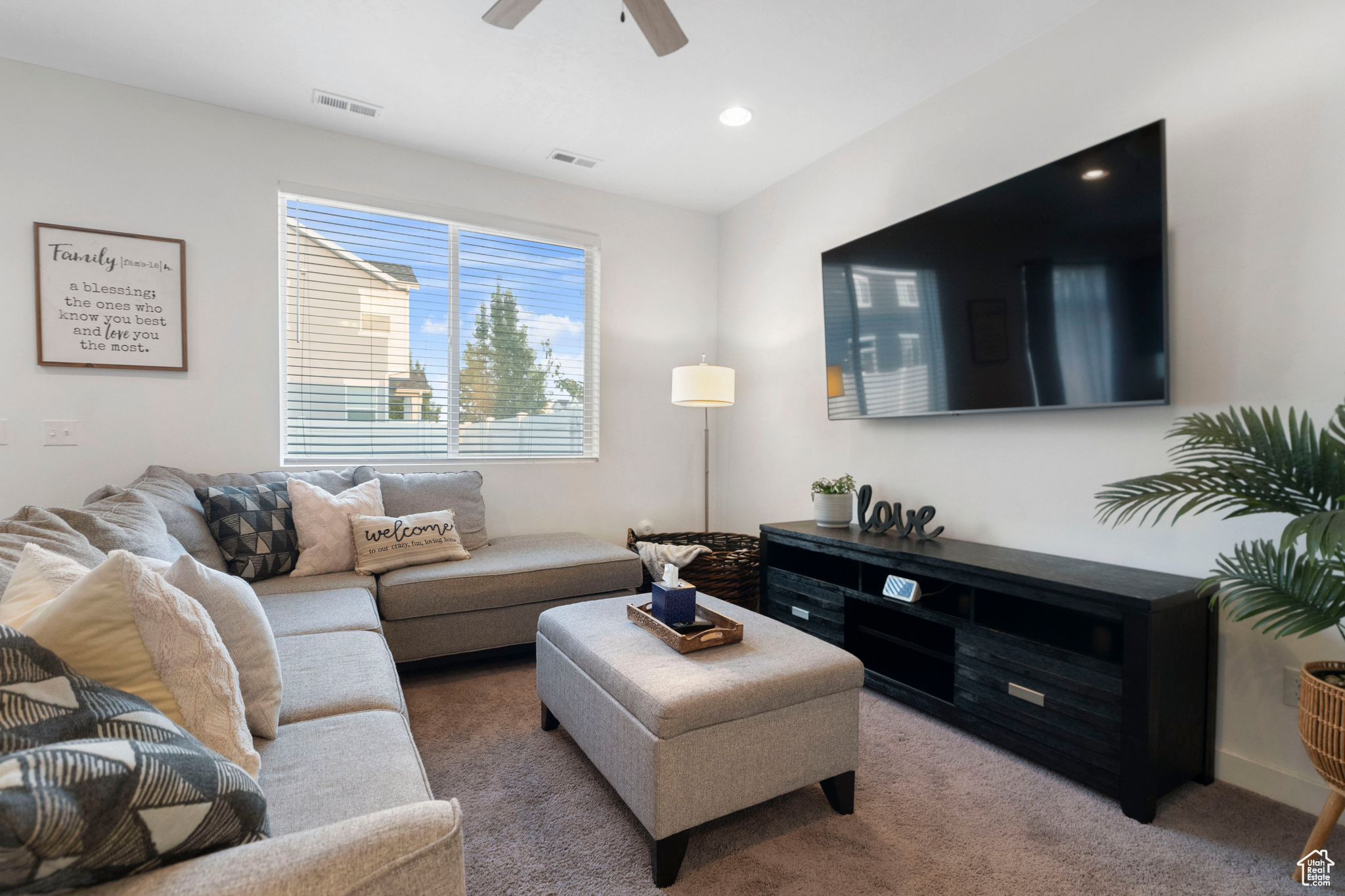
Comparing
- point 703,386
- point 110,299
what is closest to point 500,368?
point 703,386

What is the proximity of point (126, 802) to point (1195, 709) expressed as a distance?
96.3 inches

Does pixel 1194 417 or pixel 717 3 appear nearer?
pixel 1194 417

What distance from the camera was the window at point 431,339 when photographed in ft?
10.6

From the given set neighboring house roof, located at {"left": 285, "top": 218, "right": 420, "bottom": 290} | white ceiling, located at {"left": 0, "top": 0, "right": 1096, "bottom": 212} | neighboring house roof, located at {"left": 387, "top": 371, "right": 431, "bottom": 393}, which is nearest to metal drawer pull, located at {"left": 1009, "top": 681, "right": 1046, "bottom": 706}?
white ceiling, located at {"left": 0, "top": 0, "right": 1096, "bottom": 212}

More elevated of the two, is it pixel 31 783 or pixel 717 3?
pixel 717 3

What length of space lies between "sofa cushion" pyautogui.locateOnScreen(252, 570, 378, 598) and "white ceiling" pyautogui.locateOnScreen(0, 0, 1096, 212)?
2150 mm

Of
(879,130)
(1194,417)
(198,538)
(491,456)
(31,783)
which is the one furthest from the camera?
(491,456)

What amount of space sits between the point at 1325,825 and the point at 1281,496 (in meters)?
0.76

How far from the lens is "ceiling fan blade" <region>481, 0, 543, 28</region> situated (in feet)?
6.04

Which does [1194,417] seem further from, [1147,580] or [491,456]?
[491,456]

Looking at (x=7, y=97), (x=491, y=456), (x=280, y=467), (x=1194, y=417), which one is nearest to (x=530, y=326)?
(x=491, y=456)

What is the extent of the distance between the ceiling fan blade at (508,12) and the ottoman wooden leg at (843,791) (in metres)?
2.36

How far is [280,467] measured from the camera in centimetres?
313

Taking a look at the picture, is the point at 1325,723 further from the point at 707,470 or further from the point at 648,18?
the point at 707,470
